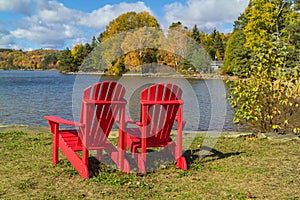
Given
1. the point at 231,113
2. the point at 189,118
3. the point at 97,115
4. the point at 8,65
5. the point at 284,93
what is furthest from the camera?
the point at 8,65

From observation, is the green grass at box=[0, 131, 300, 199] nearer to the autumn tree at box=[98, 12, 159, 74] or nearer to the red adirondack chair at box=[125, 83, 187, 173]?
the red adirondack chair at box=[125, 83, 187, 173]

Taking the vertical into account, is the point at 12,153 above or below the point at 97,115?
below

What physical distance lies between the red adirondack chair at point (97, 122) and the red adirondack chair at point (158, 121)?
0.29 m

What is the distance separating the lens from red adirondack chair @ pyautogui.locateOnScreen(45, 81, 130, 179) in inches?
171

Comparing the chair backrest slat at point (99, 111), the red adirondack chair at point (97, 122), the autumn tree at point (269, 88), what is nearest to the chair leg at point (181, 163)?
the red adirondack chair at point (97, 122)

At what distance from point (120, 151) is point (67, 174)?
2.52 feet

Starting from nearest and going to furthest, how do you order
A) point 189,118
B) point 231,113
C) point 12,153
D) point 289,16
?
point 12,153
point 189,118
point 231,113
point 289,16

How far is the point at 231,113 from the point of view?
1527 centimetres

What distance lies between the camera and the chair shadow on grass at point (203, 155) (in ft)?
17.7

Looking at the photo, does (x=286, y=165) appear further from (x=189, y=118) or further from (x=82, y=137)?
(x=189, y=118)

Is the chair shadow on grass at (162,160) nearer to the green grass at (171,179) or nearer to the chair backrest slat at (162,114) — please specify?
the green grass at (171,179)

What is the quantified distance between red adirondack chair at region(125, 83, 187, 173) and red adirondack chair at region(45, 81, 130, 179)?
29 centimetres

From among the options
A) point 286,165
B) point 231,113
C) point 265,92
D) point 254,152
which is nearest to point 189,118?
point 231,113

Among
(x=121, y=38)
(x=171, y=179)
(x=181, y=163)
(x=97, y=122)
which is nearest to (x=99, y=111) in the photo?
(x=97, y=122)
